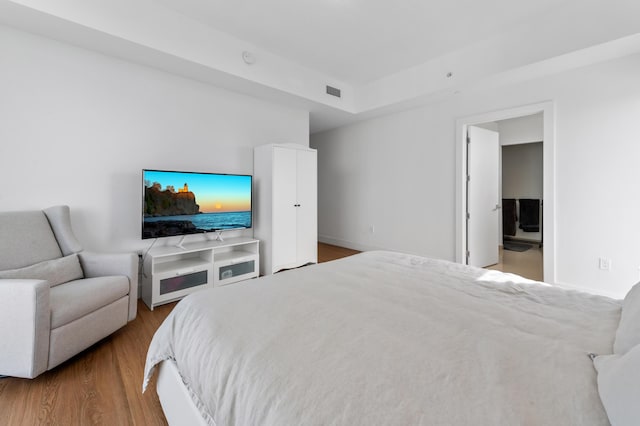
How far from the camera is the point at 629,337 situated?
2.69 ft

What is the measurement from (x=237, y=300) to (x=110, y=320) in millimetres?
1464

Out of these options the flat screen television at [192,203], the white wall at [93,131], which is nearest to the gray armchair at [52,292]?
the white wall at [93,131]

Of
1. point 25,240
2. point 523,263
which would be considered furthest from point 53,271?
point 523,263

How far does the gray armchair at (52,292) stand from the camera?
161cm

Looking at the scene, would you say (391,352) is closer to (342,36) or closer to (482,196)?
(342,36)

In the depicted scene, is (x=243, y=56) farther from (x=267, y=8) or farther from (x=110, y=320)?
(x=110, y=320)

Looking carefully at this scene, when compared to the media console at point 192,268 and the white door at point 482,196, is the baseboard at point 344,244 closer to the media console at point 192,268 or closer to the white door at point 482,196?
the white door at point 482,196

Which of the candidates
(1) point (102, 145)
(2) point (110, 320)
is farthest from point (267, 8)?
(2) point (110, 320)

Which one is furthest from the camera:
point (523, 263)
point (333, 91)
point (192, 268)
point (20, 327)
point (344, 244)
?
point (344, 244)

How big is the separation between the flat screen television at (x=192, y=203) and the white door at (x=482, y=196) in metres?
3.13

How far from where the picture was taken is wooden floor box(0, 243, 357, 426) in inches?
Answer: 57.0

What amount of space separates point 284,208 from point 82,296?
92.6 inches

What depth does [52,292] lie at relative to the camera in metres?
1.93

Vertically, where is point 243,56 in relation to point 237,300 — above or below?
above
